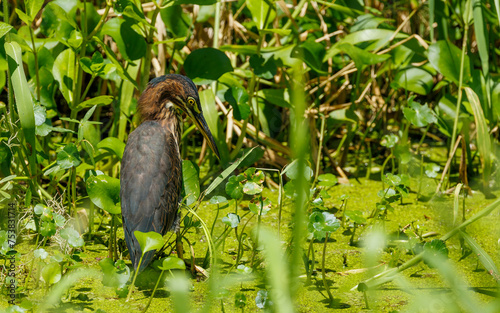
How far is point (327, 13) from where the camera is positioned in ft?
14.1

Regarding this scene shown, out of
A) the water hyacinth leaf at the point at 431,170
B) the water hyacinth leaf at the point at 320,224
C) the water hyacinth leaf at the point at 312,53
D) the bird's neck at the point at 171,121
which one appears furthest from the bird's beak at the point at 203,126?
the water hyacinth leaf at the point at 431,170

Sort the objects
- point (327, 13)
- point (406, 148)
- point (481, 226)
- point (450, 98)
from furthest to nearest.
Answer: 1. point (327, 13)
2. point (450, 98)
3. point (406, 148)
4. point (481, 226)

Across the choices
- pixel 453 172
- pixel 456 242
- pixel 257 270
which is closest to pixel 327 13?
pixel 453 172

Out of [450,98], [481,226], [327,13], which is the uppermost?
[327,13]

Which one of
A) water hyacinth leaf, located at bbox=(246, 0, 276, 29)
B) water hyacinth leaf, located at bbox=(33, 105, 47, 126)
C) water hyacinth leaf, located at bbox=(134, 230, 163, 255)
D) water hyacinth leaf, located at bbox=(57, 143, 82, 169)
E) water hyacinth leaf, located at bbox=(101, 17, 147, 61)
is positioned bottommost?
water hyacinth leaf, located at bbox=(134, 230, 163, 255)

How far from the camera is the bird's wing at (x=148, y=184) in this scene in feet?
8.29

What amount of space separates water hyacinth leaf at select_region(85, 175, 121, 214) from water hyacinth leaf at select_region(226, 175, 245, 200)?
0.51 m

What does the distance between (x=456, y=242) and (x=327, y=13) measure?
79.3 inches

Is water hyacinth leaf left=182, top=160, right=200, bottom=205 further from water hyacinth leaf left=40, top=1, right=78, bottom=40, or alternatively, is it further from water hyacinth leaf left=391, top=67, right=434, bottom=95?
water hyacinth leaf left=391, top=67, right=434, bottom=95

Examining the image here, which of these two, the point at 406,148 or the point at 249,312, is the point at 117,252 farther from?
the point at 406,148

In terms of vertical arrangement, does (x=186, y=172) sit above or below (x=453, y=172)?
above

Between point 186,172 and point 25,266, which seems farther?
point 186,172

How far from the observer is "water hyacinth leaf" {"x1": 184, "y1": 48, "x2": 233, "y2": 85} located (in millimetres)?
3279

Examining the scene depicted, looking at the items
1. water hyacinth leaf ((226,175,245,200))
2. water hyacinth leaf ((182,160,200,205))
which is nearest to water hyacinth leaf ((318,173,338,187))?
water hyacinth leaf ((226,175,245,200))
